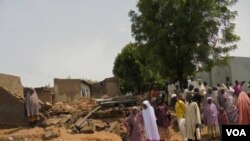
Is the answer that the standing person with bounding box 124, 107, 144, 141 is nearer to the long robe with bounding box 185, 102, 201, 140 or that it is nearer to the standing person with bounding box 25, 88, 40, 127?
the long robe with bounding box 185, 102, 201, 140

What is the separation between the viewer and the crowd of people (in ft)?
47.2

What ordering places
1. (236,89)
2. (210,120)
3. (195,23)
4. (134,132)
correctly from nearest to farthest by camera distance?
1. (134,132)
2. (210,120)
3. (236,89)
4. (195,23)

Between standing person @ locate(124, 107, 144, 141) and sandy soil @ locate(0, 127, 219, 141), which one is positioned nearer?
standing person @ locate(124, 107, 144, 141)

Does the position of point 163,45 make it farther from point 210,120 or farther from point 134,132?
point 134,132

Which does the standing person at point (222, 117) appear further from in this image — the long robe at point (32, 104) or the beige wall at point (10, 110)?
the beige wall at point (10, 110)

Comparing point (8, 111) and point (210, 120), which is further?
point (8, 111)

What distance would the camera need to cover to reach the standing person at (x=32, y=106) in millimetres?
21625

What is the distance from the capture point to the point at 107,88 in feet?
178

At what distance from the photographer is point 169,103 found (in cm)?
2317

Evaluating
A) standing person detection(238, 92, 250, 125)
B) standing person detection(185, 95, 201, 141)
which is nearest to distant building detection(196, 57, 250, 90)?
standing person detection(185, 95, 201, 141)

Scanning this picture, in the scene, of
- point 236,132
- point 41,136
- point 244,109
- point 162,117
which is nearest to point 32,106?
point 41,136

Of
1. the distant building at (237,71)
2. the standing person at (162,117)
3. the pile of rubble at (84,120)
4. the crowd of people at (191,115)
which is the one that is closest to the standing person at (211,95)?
the crowd of people at (191,115)

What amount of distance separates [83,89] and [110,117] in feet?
81.0

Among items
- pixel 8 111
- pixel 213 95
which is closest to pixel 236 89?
pixel 213 95
